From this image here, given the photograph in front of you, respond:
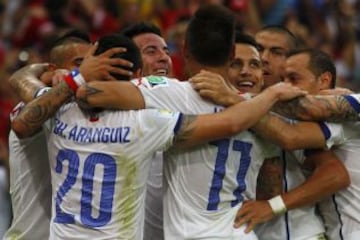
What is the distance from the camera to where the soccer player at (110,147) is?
652cm

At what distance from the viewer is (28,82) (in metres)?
7.33

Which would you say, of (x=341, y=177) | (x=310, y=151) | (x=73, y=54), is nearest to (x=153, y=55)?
(x=73, y=54)

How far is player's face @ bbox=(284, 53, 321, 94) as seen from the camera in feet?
23.8

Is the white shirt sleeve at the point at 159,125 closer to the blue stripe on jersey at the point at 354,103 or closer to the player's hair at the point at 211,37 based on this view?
the player's hair at the point at 211,37

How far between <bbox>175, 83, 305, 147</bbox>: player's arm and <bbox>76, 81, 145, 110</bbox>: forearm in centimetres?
35

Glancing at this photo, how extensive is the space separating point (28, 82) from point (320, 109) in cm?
191

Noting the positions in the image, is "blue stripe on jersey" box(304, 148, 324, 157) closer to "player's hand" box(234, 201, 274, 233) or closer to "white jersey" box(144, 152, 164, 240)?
"player's hand" box(234, 201, 274, 233)

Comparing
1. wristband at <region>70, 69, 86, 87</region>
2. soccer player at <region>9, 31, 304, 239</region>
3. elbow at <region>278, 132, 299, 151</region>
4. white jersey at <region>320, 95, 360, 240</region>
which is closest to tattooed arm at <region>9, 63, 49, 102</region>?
soccer player at <region>9, 31, 304, 239</region>

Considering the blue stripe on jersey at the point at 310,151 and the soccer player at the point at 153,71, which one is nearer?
the blue stripe on jersey at the point at 310,151

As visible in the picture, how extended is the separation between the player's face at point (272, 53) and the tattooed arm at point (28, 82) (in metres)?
1.56

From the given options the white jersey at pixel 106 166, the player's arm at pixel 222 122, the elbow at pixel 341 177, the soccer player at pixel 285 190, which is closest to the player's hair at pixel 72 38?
the white jersey at pixel 106 166

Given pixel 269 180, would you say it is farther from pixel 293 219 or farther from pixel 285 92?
pixel 285 92

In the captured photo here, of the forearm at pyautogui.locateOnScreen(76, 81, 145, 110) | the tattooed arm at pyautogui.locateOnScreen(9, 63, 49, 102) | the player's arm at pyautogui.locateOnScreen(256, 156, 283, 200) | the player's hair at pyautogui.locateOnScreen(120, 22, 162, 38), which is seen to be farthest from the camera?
the player's hair at pyautogui.locateOnScreen(120, 22, 162, 38)

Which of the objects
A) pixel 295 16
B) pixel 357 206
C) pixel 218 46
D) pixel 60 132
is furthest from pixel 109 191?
pixel 295 16
